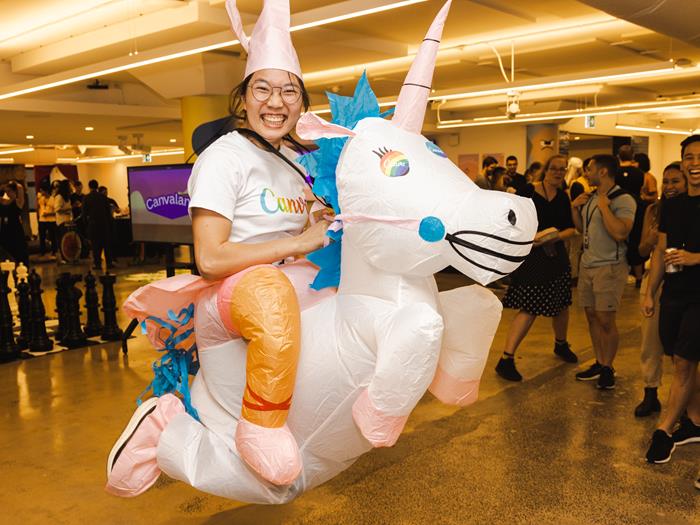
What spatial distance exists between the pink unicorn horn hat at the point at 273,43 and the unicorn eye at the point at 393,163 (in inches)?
16.7

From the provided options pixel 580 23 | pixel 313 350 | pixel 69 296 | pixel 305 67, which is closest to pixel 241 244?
pixel 313 350

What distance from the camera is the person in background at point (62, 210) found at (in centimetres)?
1114

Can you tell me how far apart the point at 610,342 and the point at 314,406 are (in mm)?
3033

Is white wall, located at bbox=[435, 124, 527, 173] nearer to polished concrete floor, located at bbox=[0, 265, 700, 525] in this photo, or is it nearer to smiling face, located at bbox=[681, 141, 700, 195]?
polished concrete floor, located at bbox=[0, 265, 700, 525]

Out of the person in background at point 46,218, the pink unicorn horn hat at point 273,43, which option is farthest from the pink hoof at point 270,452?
the person in background at point 46,218

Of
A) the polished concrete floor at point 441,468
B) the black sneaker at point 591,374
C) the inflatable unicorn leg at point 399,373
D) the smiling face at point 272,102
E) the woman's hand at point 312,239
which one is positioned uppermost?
the smiling face at point 272,102

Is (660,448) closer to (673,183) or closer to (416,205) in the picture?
(673,183)

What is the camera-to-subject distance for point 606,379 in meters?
4.02

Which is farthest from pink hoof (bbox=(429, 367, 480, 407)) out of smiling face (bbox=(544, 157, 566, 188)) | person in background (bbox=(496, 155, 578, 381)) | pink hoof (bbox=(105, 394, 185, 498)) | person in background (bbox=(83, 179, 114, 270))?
person in background (bbox=(83, 179, 114, 270))

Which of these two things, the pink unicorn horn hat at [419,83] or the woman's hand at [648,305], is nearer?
the pink unicorn horn hat at [419,83]

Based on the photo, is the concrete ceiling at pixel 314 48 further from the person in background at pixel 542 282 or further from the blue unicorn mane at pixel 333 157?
the blue unicorn mane at pixel 333 157

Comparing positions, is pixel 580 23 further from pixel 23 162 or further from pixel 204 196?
pixel 23 162

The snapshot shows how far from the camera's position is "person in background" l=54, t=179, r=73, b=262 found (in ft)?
36.6

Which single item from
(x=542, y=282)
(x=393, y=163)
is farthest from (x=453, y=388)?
(x=542, y=282)
